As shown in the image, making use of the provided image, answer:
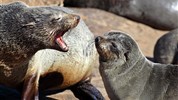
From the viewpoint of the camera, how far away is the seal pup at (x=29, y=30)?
5.83 metres

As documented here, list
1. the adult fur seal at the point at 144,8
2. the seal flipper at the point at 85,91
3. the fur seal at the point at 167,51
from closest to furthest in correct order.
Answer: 1. the seal flipper at the point at 85,91
2. the fur seal at the point at 167,51
3. the adult fur seal at the point at 144,8

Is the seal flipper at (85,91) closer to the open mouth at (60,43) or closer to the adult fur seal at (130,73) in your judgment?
the adult fur seal at (130,73)

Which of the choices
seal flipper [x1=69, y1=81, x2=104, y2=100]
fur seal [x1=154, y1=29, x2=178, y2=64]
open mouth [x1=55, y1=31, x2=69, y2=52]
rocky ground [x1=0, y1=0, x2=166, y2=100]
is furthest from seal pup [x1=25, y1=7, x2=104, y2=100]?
rocky ground [x1=0, y1=0, x2=166, y2=100]

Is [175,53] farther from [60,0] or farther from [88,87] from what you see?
[88,87]

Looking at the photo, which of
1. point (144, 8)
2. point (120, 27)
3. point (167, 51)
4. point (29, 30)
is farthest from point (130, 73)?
point (144, 8)

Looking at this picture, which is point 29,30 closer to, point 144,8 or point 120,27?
point 120,27

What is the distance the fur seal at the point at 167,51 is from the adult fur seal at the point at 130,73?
3.62 m

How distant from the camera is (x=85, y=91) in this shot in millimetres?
7449

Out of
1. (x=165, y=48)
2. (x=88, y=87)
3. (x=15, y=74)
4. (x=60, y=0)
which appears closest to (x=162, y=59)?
(x=165, y=48)

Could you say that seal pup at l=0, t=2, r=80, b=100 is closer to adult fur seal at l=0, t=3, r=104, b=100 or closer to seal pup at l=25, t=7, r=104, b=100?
adult fur seal at l=0, t=3, r=104, b=100

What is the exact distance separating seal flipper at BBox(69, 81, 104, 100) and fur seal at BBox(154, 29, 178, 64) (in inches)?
133

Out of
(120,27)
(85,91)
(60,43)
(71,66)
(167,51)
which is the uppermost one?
(60,43)

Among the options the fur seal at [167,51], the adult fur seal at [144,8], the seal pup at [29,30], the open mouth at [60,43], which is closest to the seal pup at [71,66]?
the seal pup at [29,30]

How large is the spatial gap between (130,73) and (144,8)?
7.20 metres
